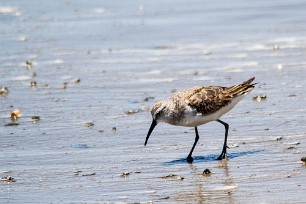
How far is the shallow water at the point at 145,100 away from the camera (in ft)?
24.3

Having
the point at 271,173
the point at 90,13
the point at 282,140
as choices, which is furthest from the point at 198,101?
the point at 90,13

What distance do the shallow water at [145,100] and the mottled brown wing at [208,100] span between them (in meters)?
0.43

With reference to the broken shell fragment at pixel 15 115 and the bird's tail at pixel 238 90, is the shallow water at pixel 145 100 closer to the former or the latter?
the broken shell fragment at pixel 15 115

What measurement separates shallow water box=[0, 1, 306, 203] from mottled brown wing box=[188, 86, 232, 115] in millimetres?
426

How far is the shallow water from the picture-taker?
7414mm

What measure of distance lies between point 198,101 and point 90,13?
10437 mm

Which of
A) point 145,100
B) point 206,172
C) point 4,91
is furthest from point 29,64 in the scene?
point 206,172

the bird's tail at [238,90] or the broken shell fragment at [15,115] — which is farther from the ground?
the broken shell fragment at [15,115]

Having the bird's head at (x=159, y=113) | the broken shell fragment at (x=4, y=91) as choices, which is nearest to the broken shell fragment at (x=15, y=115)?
the broken shell fragment at (x=4, y=91)

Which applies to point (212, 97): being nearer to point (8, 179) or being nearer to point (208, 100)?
point (208, 100)

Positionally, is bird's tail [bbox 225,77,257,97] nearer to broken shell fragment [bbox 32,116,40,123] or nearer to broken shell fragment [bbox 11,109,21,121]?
broken shell fragment [bbox 32,116,40,123]

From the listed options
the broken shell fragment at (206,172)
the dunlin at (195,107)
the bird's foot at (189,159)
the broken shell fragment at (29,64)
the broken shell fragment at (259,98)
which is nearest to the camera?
the broken shell fragment at (206,172)

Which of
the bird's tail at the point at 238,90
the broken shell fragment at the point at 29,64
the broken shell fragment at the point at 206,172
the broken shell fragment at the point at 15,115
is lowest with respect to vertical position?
the broken shell fragment at the point at 206,172

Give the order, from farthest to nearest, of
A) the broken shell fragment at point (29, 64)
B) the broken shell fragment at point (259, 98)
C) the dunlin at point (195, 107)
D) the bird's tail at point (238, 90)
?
the broken shell fragment at point (29, 64), the broken shell fragment at point (259, 98), the bird's tail at point (238, 90), the dunlin at point (195, 107)
